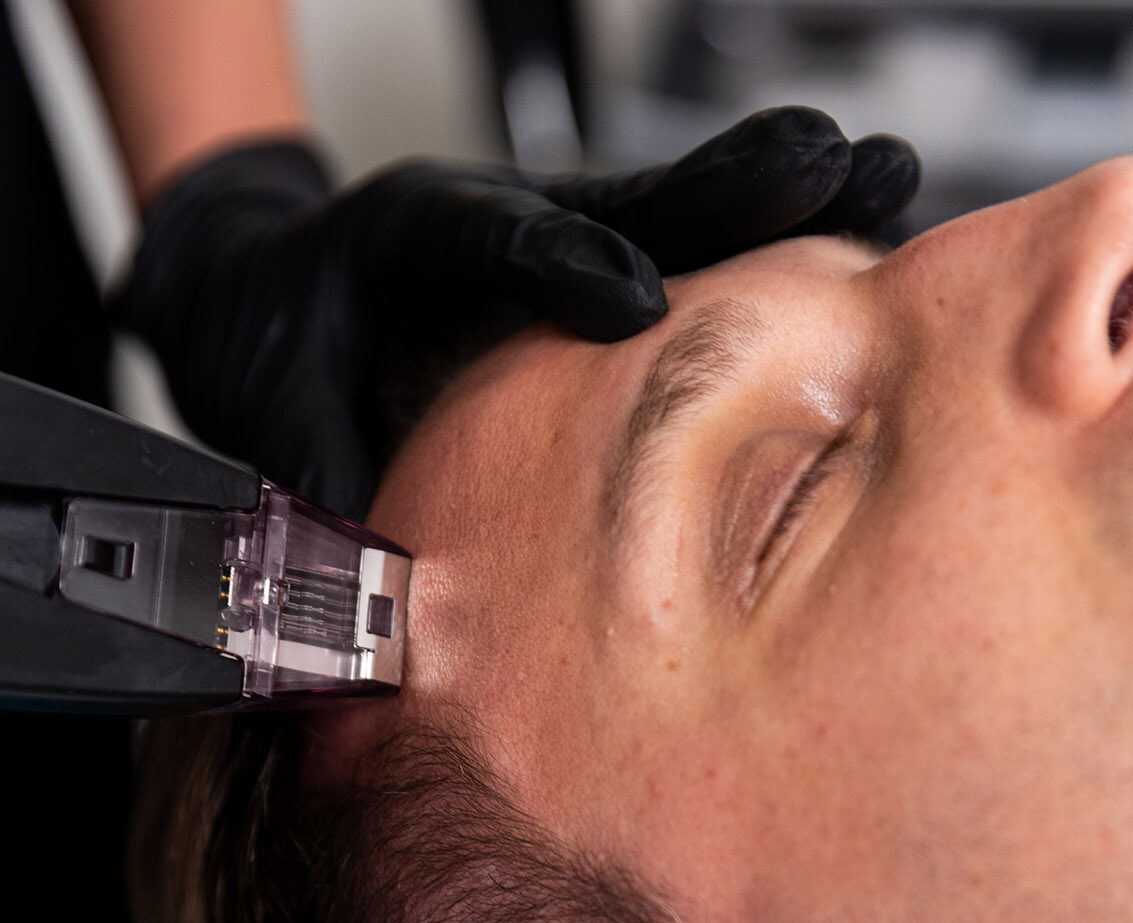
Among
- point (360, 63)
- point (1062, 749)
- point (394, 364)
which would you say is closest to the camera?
point (1062, 749)

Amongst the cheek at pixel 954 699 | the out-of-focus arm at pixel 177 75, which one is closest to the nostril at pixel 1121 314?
the cheek at pixel 954 699

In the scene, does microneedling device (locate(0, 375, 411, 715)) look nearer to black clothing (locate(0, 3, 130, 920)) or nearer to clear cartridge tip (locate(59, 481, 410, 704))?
clear cartridge tip (locate(59, 481, 410, 704))

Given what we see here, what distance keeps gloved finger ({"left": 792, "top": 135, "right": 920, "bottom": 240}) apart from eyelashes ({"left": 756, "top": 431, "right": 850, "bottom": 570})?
0.30 m

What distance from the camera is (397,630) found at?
0.71 meters

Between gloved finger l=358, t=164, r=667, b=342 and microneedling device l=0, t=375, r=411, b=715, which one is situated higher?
gloved finger l=358, t=164, r=667, b=342

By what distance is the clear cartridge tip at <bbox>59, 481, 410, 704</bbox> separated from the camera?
22.1 inches

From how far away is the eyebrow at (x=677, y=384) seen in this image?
2.05 ft

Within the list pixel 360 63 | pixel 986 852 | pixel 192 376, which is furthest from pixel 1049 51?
pixel 986 852

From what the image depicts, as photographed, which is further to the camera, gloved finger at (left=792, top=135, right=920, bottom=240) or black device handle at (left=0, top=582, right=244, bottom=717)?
gloved finger at (left=792, top=135, right=920, bottom=240)

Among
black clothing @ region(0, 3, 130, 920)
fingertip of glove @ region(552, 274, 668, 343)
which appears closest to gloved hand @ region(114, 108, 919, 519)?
fingertip of glove @ region(552, 274, 668, 343)

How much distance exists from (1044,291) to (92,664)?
2.00 feet

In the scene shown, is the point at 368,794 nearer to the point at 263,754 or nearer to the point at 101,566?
the point at 263,754

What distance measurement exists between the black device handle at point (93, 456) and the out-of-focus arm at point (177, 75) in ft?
2.67

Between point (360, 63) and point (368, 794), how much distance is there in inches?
70.3
